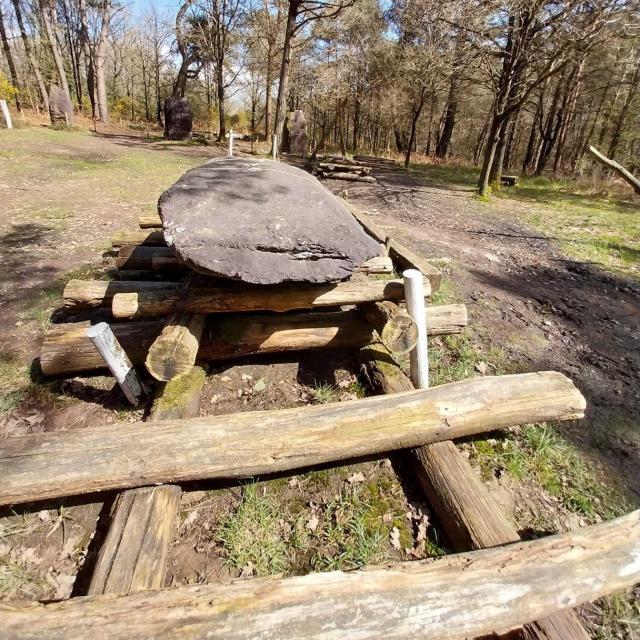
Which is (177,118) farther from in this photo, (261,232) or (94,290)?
(261,232)

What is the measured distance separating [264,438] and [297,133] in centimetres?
1862

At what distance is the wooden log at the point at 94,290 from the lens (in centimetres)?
345

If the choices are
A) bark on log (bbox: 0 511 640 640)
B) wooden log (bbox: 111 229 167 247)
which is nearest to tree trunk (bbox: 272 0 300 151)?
wooden log (bbox: 111 229 167 247)

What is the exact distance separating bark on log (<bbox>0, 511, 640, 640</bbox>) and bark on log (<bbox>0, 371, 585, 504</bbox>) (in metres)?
0.65

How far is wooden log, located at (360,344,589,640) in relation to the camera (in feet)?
4.95

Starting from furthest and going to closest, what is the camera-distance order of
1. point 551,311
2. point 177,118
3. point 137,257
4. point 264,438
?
1. point 177,118
2. point 551,311
3. point 137,257
4. point 264,438

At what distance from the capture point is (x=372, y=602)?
140 cm

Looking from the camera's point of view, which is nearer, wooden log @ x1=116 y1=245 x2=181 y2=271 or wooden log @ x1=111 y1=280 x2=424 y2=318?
wooden log @ x1=111 y1=280 x2=424 y2=318

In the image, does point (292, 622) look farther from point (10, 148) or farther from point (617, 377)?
point (10, 148)

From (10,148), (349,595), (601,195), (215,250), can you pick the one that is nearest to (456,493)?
(349,595)

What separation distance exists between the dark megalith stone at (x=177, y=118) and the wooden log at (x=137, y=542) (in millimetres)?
20715

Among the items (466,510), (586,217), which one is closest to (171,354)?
(466,510)

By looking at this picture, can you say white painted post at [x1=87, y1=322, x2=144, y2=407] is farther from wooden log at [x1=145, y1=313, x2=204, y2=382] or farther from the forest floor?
wooden log at [x1=145, y1=313, x2=204, y2=382]

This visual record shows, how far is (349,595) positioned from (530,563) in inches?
30.6
